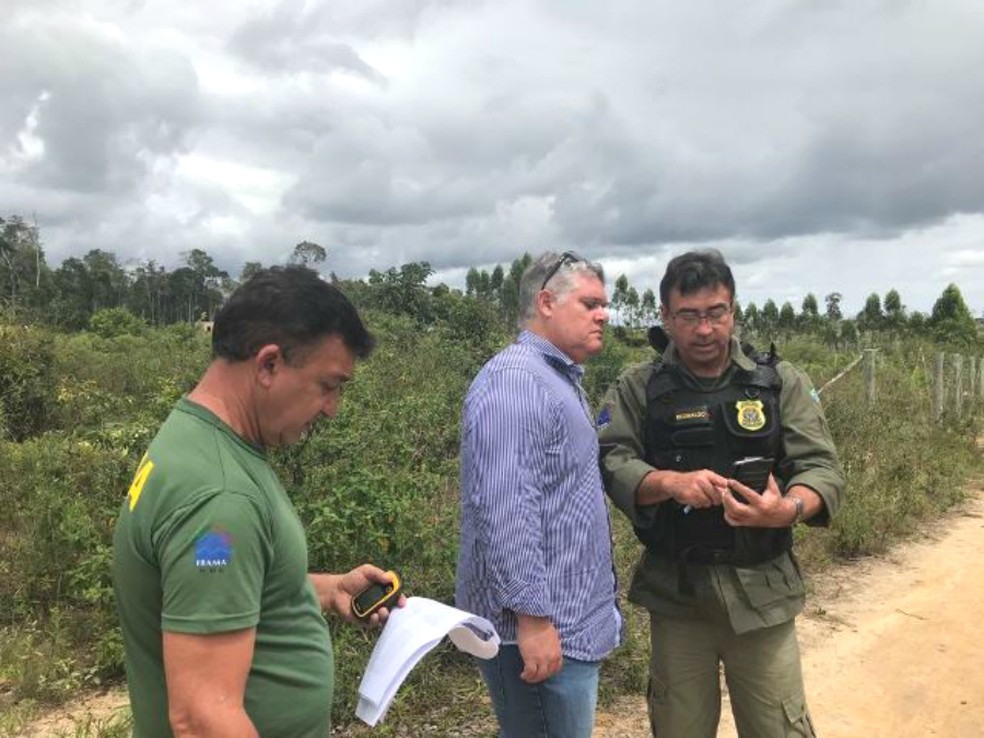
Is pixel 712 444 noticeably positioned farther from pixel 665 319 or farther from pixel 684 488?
pixel 665 319

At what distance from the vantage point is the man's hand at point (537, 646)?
1.99m

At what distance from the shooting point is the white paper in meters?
1.73

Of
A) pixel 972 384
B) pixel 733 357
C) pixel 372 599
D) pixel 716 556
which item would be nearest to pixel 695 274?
pixel 733 357

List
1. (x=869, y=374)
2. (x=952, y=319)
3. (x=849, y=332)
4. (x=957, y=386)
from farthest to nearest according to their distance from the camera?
(x=849, y=332) → (x=952, y=319) → (x=957, y=386) → (x=869, y=374)

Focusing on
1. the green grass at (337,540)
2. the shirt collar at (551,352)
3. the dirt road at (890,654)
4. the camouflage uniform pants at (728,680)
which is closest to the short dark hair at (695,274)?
the shirt collar at (551,352)

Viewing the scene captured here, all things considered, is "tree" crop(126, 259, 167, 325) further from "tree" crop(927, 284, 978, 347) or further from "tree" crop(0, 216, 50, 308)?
"tree" crop(927, 284, 978, 347)

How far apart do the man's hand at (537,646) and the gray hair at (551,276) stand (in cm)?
85

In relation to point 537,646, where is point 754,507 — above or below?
above

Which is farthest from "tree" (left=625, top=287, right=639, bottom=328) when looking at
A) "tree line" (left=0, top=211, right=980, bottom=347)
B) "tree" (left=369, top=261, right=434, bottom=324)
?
"tree" (left=369, top=261, right=434, bottom=324)

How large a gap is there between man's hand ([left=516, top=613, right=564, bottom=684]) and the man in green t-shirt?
2.04 feet

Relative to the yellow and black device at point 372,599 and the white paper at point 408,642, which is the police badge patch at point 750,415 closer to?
the white paper at point 408,642

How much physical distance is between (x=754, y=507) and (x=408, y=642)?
107 cm

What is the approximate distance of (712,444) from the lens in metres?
2.49

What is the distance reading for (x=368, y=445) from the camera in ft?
14.6
